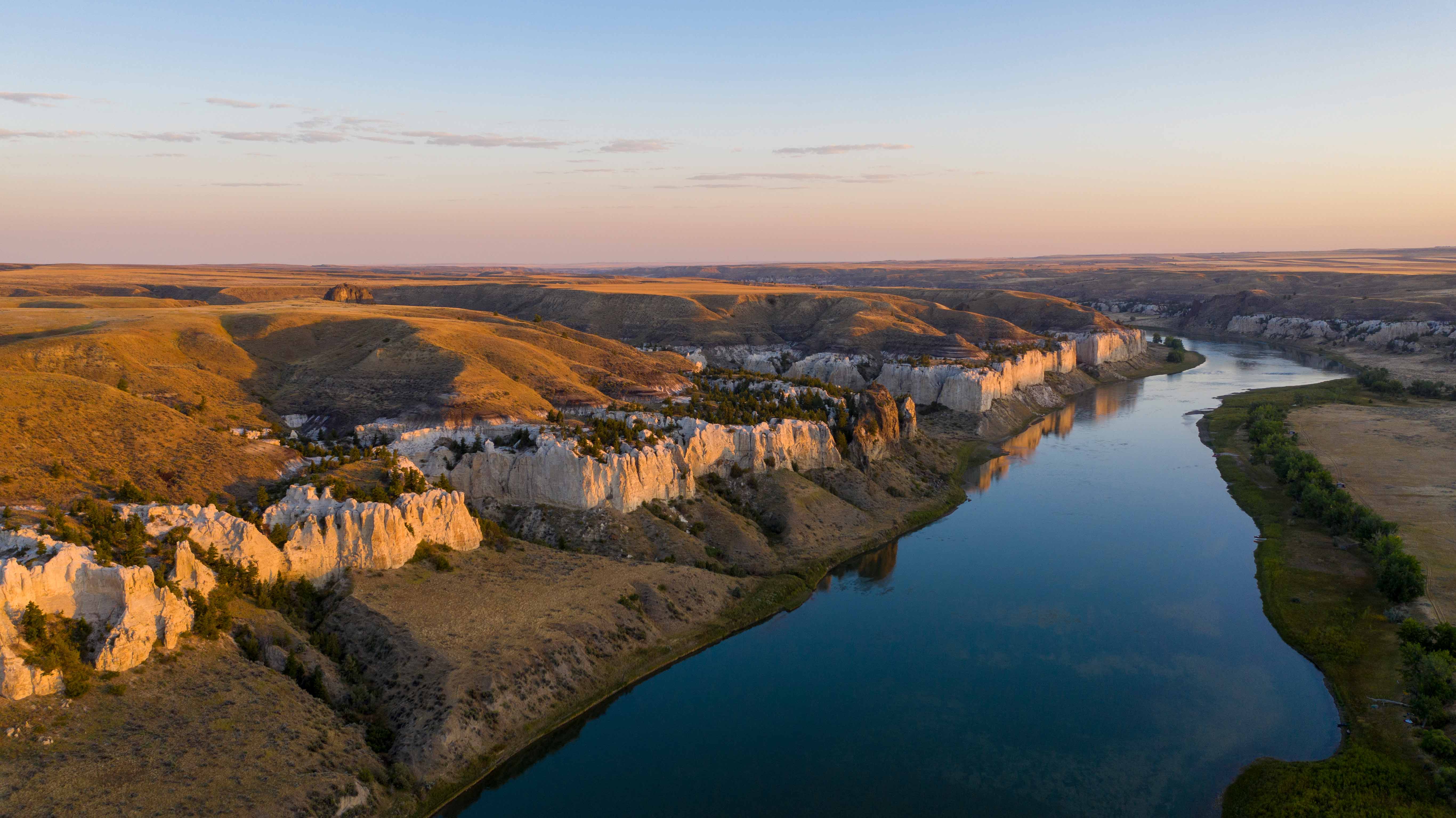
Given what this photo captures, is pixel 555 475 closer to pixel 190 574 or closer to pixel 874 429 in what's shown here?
pixel 190 574

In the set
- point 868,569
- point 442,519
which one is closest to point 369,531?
point 442,519

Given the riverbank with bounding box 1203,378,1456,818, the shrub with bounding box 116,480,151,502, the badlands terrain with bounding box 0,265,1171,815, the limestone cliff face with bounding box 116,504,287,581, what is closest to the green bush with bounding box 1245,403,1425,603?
the riverbank with bounding box 1203,378,1456,818

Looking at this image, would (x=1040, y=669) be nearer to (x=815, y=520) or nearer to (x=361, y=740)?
(x=815, y=520)

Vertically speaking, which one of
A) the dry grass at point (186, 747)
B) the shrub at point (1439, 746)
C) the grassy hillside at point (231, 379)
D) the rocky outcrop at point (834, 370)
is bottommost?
the shrub at point (1439, 746)

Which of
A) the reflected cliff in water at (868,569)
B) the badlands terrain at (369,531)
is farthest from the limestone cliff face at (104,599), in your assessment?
the reflected cliff in water at (868,569)

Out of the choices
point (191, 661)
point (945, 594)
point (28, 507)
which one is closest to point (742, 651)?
point (945, 594)

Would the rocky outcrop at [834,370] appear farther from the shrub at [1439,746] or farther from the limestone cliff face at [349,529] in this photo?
the shrub at [1439,746]

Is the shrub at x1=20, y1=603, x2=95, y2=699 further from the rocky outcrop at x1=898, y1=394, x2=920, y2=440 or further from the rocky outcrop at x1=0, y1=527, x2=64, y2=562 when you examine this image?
the rocky outcrop at x1=898, y1=394, x2=920, y2=440
